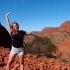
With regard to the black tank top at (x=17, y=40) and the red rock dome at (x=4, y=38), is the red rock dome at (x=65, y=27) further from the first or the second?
the black tank top at (x=17, y=40)

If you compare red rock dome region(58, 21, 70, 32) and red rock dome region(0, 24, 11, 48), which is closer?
red rock dome region(0, 24, 11, 48)

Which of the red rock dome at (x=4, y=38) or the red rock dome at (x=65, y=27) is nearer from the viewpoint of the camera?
the red rock dome at (x=4, y=38)

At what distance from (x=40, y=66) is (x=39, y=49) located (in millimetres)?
17785

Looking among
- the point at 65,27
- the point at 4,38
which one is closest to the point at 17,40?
the point at 4,38

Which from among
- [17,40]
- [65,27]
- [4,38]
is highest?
[65,27]

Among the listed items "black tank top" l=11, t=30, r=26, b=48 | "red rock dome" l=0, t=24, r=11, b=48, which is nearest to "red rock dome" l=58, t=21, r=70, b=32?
"red rock dome" l=0, t=24, r=11, b=48

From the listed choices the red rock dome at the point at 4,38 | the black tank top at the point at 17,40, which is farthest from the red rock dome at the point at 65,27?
the black tank top at the point at 17,40

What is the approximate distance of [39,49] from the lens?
25641mm

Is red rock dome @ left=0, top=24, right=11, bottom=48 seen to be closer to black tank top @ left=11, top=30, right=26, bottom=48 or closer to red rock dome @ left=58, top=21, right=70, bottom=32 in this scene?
black tank top @ left=11, top=30, right=26, bottom=48

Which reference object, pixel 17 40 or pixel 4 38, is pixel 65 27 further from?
pixel 17 40

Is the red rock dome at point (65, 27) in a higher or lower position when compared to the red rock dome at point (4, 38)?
higher

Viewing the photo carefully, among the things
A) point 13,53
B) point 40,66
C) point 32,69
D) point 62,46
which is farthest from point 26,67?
point 62,46

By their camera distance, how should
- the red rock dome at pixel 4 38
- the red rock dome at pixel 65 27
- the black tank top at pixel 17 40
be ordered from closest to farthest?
1. the black tank top at pixel 17 40
2. the red rock dome at pixel 4 38
3. the red rock dome at pixel 65 27

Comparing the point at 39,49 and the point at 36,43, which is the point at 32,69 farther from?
the point at 36,43
